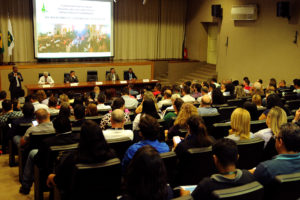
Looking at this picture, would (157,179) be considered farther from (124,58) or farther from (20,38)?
(124,58)

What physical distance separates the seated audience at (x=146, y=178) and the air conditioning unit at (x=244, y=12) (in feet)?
33.7

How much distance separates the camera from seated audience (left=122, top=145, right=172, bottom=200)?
6.08 ft

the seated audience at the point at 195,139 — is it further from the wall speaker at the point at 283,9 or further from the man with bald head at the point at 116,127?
the wall speaker at the point at 283,9

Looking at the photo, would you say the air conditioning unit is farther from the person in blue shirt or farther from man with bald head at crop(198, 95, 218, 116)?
the person in blue shirt

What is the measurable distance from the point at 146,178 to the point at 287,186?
1.04 meters

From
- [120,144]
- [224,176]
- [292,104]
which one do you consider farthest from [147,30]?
[224,176]

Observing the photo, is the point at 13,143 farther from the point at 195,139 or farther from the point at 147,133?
the point at 195,139

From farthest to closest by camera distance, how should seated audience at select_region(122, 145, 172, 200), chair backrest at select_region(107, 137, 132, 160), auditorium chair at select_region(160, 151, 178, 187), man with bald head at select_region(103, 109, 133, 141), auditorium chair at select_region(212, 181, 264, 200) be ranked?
1. man with bald head at select_region(103, 109, 133, 141)
2. chair backrest at select_region(107, 137, 132, 160)
3. auditorium chair at select_region(160, 151, 178, 187)
4. auditorium chair at select_region(212, 181, 264, 200)
5. seated audience at select_region(122, 145, 172, 200)

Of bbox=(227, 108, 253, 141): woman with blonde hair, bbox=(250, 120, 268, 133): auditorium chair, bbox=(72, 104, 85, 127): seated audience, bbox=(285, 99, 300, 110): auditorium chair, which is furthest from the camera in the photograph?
bbox=(285, 99, 300, 110): auditorium chair

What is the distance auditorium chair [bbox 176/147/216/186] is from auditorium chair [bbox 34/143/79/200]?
3.12ft

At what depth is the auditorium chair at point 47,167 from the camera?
296 centimetres

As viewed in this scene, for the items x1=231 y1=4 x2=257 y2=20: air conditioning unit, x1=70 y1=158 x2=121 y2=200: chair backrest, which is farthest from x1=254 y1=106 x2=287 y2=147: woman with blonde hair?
x1=231 y1=4 x2=257 y2=20: air conditioning unit

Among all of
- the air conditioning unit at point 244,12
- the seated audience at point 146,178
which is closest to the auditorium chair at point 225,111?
the seated audience at point 146,178

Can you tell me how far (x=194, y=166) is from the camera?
2902mm
